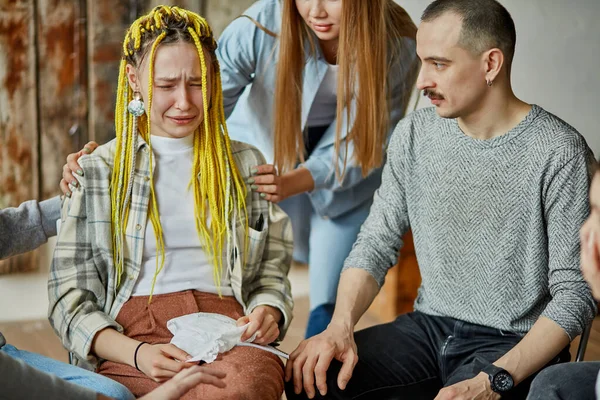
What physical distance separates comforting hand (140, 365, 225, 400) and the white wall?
1.93 metres

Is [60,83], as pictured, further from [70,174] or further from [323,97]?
[70,174]

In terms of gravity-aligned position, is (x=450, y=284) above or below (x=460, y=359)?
above

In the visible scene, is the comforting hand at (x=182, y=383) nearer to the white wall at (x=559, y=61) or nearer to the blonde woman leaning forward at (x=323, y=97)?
the blonde woman leaning forward at (x=323, y=97)

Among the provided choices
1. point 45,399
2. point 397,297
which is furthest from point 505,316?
point 397,297

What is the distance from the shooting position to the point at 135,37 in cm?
179

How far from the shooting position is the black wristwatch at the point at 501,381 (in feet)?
5.23

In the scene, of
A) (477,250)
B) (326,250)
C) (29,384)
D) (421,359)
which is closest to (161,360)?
(29,384)

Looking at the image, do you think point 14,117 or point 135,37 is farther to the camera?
point 14,117

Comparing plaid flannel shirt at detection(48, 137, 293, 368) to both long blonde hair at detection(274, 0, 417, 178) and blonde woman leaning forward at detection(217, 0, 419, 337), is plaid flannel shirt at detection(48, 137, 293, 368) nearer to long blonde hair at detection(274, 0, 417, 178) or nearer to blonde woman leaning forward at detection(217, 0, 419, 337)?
blonde woman leaning forward at detection(217, 0, 419, 337)

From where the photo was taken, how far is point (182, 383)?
1352 millimetres

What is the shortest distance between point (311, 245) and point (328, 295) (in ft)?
0.57

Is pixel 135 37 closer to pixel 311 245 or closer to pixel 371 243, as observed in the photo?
pixel 371 243

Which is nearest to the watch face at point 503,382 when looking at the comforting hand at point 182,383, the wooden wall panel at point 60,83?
the comforting hand at point 182,383

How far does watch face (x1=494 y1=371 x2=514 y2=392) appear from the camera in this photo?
159 cm
